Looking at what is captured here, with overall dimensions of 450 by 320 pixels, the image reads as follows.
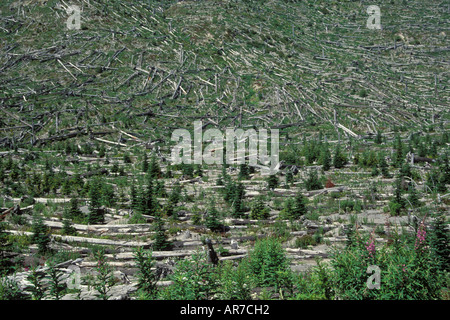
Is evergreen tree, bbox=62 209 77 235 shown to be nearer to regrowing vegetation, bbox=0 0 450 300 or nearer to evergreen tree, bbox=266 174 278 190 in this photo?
regrowing vegetation, bbox=0 0 450 300

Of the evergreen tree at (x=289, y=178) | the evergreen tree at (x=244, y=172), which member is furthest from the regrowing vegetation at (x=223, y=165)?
the evergreen tree at (x=289, y=178)

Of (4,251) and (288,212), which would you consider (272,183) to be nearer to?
(288,212)

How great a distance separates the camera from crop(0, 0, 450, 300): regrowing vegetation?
8.66 metres

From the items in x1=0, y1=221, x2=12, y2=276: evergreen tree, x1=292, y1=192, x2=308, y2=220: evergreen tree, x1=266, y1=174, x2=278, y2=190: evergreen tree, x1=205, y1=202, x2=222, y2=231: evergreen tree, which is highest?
x1=266, y1=174, x2=278, y2=190: evergreen tree

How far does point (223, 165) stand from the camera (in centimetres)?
2122

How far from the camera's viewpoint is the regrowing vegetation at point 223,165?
28.4 ft

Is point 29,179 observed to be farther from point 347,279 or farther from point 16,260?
point 347,279

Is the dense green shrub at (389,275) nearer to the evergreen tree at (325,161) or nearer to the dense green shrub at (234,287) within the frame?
the dense green shrub at (234,287)

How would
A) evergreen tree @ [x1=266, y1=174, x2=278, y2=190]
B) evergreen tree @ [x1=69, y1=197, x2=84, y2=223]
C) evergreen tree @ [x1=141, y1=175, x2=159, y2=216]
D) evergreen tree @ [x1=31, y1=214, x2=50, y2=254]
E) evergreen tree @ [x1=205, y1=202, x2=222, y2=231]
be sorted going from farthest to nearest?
1. evergreen tree @ [x1=266, y1=174, x2=278, y2=190]
2. evergreen tree @ [x1=141, y1=175, x2=159, y2=216]
3. evergreen tree @ [x1=69, y1=197, x2=84, y2=223]
4. evergreen tree @ [x1=205, y1=202, x2=222, y2=231]
5. evergreen tree @ [x1=31, y1=214, x2=50, y2=254]

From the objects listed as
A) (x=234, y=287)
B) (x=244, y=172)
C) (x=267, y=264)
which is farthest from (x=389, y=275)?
(x=244, y=172)

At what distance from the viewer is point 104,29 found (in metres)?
39.8

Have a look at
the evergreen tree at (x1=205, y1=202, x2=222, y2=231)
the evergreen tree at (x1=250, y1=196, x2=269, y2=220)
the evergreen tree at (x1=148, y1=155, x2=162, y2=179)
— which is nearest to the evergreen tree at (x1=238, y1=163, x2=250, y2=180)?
the evergreen tree at (x1=148, y1=155, x2=162, y2=179)

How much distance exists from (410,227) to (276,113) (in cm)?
2050
